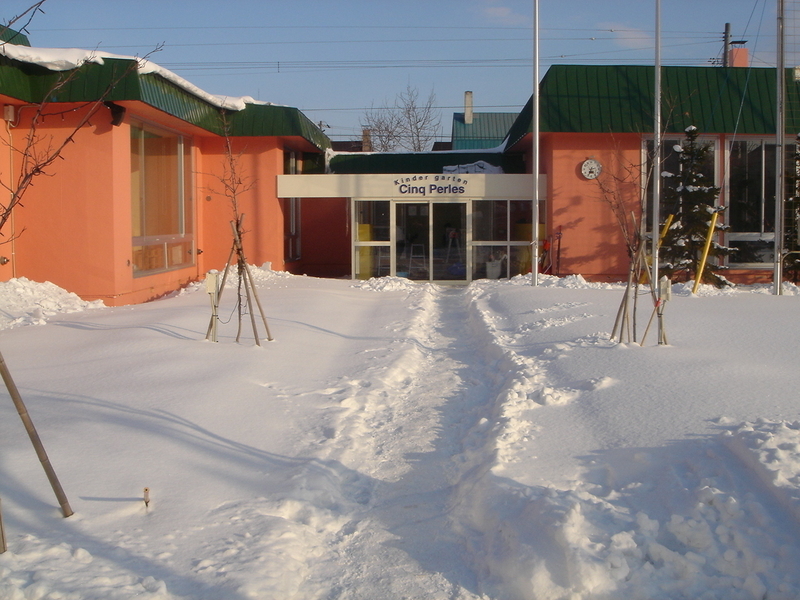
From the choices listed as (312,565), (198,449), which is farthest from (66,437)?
(312,565)

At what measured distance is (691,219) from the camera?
17.5 m

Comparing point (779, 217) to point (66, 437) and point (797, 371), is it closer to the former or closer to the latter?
point (797, 371)

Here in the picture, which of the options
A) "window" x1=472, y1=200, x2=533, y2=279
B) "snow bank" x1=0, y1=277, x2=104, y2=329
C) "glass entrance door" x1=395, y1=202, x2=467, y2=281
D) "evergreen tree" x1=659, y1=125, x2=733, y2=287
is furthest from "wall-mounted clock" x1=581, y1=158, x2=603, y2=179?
"snow bank" x1=0, y1=277, x2=104, y2=329

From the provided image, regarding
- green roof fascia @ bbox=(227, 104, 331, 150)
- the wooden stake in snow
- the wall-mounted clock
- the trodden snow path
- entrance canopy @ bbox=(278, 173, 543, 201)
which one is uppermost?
green roof fascia @ bbox=(227, 104, 331, 150)

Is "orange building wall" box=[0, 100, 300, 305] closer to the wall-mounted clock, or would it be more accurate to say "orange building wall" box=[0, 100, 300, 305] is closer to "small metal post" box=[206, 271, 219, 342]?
"small metal post" box=[206, 271, 219, 342]

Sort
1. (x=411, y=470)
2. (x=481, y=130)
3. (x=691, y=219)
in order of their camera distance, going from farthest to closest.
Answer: (x=481, y=130) < (x=691, y=219) < (x=411, y=470)

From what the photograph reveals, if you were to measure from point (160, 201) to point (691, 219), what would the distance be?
11.9 m

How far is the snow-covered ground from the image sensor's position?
12.9 ft

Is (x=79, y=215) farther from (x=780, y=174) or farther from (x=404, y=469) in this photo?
(x=780, y=174)

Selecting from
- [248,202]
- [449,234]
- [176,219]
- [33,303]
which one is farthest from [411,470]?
[248,202]

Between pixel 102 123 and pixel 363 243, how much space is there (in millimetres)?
7718

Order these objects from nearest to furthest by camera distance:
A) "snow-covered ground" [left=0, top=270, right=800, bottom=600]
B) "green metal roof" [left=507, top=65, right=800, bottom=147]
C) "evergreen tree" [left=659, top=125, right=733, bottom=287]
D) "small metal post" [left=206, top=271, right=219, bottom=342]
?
"snow-covered ground" [left=0, top=270, right=800, bottom=600]
"small metal post" [left=206, top=271, right=219, bottom=342]
"evergreen tree" [left=659, top=125, right=733, bottom=287]
"green metal roof" [left=507, top=65, right=800, bottom=147]

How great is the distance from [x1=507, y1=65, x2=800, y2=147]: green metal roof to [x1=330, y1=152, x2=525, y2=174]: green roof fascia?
405 centimetres

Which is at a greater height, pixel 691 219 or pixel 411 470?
pixel 691 219
